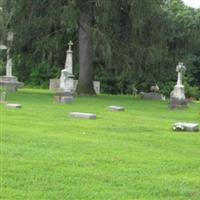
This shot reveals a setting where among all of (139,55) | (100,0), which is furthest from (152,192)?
(139,55)

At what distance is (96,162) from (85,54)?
2430 centimetres

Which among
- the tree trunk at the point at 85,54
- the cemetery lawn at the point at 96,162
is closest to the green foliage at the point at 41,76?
the tree trunk at the point at 85,54

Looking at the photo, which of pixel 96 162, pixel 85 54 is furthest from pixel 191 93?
pixel 96 162

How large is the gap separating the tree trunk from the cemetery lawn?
1827 centimetres

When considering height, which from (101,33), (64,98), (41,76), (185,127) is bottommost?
(185,127)

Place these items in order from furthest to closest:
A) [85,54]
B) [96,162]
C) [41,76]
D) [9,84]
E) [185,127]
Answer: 1. [41,76]
2. [9,84]
3. [85,54]
4. [185,127]
5. [96,162]

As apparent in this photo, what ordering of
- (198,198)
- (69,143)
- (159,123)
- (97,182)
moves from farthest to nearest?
(159,123) < (69,143) < (97,182) < (198,198)

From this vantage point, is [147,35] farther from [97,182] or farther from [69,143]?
[97,182]

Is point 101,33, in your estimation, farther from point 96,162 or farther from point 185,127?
point 96,162

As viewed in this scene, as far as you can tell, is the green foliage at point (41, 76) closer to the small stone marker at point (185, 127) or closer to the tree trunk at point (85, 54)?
the tree trunk at point (85, 54)

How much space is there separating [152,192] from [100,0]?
81.4 feet

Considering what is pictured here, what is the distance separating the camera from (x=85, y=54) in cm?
3319

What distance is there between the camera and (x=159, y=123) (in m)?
16.6

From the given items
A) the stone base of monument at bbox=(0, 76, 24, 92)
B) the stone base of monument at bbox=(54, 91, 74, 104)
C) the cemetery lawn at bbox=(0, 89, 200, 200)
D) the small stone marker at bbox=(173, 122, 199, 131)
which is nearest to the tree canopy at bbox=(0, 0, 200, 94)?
the stone base of monument at bbox=(0, 76, 24, 92)
